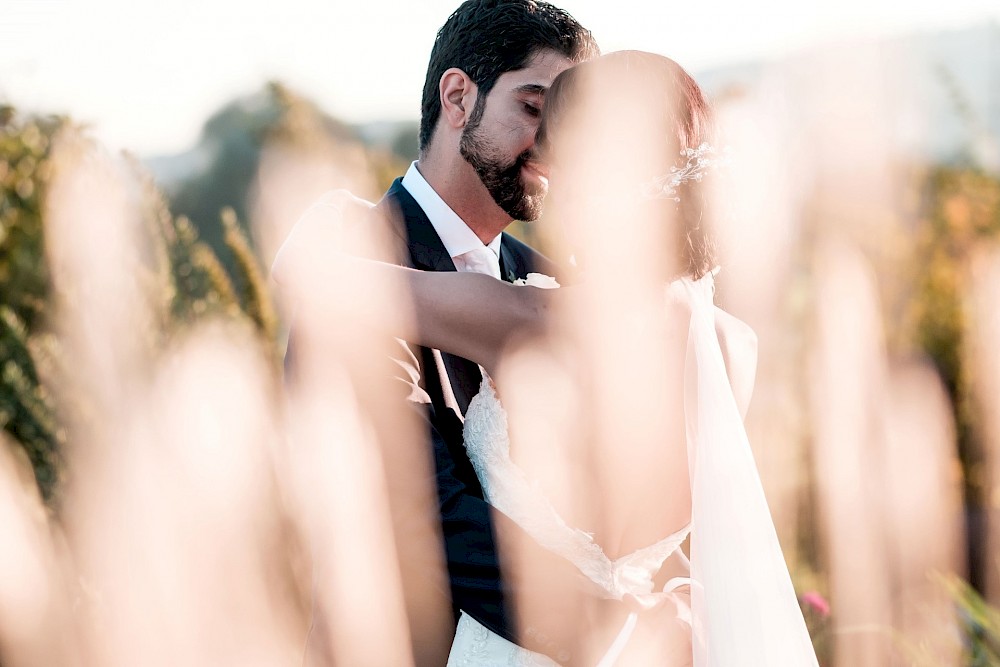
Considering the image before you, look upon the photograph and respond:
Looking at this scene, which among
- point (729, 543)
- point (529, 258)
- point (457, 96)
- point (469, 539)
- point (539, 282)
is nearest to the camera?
point (729, 543)

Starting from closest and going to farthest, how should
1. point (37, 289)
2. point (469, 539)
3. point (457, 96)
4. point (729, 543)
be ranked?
point (729, 543)
point (469, 539)
point (457, 96)
point (37, 289)

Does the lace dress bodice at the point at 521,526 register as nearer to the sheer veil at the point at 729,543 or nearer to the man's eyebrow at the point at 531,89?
the sheer veil at the point at 729,543

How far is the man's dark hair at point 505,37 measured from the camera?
2617 millimetres

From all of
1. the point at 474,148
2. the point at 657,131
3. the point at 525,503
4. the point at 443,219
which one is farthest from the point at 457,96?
the point at 525,503

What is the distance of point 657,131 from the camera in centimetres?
200

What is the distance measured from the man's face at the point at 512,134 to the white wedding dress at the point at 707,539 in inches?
28.0

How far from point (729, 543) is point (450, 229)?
1.20 m

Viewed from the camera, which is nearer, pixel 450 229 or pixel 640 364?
pixel 640 364

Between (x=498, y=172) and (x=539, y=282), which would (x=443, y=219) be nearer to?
(x=498, y=172)

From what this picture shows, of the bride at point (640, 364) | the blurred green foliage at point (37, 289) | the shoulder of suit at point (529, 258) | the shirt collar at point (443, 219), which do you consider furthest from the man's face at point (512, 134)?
the blurred green foliage at point (37, 289)

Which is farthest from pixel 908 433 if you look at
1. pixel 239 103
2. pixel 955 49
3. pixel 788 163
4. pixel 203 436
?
pixel 239 103

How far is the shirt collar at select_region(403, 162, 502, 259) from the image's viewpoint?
8.61 ft

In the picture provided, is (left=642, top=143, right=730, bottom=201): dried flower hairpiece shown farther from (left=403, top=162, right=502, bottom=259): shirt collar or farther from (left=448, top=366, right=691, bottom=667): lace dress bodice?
(left=403, top=162, right=502, bottom=259): shirt collar

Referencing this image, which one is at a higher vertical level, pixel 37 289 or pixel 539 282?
pixel 539 282
